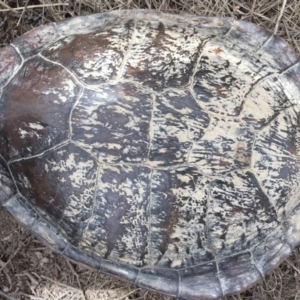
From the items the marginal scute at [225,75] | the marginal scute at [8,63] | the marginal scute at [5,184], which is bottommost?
the marginal scute at [5,184]

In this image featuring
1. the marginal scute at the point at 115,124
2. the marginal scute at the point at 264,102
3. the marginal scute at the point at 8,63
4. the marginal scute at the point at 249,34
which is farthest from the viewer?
the marginal scute at the point at 249,34

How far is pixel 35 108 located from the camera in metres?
2.07

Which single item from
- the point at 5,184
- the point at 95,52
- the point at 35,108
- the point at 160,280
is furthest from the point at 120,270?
the point at 95,52

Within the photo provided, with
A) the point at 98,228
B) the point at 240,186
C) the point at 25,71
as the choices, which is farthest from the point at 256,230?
the point at 25,71

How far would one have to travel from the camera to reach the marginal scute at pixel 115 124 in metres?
1.97

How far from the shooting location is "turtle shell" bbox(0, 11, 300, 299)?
1.99 metres

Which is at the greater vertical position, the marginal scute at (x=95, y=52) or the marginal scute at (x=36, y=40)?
the marginal scute at (x=95, y=52)

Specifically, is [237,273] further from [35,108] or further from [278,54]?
[35,108]

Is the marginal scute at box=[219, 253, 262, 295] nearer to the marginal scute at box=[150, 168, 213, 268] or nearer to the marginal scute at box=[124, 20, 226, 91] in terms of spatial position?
the marginal scute at box=[150, 168, 213, 268]

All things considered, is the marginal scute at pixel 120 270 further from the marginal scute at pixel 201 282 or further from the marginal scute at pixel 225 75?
the marginal scute at pixel 225 75

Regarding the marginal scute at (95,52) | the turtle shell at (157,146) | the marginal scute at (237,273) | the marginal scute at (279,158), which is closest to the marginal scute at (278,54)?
the turtle shell at (157,146)

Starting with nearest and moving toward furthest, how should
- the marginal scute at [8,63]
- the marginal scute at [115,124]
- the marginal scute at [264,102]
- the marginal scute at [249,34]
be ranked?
the marginal scute at [115,124], the marginal scute at [264,102], the marginal scute at [8,63], the marginal scute at [249,34]

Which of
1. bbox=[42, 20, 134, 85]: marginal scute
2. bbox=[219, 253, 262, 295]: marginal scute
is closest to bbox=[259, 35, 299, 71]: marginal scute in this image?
bbox=[42, 20, 134, 85]: marginal scute

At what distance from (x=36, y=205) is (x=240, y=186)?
0.89 meters
